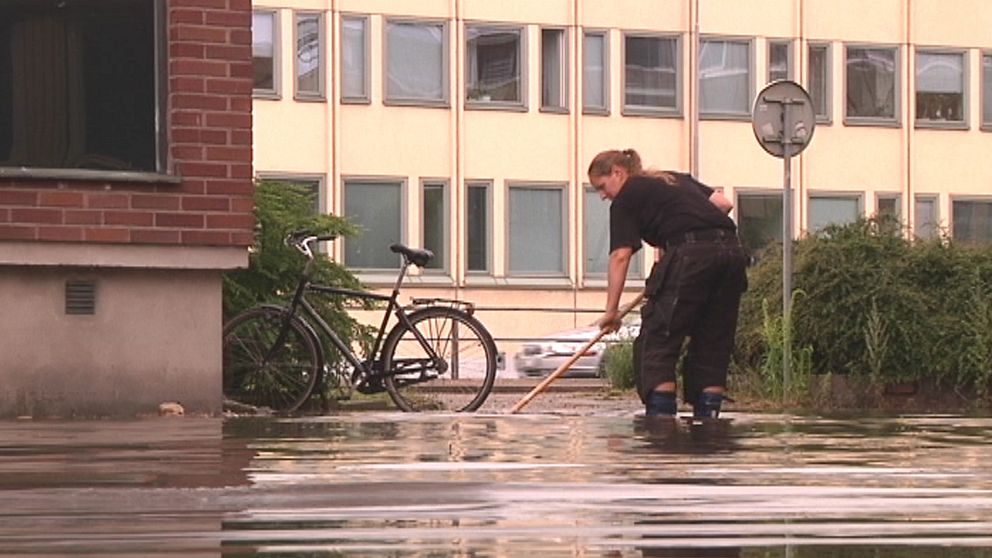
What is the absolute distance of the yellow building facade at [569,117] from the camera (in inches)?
1960

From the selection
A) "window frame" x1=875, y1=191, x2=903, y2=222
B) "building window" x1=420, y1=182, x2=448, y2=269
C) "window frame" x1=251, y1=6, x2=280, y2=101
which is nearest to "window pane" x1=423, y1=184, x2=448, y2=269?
"building window" x1=420, y1=182, x2=448, y2=269

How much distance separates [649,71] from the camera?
5250cm

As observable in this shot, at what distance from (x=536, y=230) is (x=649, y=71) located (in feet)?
12.3

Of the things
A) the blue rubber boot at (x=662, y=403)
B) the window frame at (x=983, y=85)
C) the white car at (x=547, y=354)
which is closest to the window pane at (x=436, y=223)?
the white car at (x=547, y=354)

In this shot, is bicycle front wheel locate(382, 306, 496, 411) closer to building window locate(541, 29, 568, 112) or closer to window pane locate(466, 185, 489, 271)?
window pane locate(466, 185, 489, 271)

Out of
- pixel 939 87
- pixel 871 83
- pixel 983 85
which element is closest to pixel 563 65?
pixel 871 83

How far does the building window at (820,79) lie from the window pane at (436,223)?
26.0 feet

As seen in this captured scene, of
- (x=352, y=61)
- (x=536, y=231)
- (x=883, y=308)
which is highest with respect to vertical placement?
(x=352, y=61)

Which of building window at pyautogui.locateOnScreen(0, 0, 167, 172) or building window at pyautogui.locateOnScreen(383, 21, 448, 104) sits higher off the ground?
building window at pyautogui.locateOnScreen(383, 21, 448, 104)

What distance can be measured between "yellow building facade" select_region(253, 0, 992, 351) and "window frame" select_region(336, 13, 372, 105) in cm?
4

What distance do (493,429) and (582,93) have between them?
40261 millimetres

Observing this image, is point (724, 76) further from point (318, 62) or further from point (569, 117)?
point (318, 62)

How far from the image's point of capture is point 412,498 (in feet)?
22.5

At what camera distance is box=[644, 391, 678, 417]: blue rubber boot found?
43.7 feet
